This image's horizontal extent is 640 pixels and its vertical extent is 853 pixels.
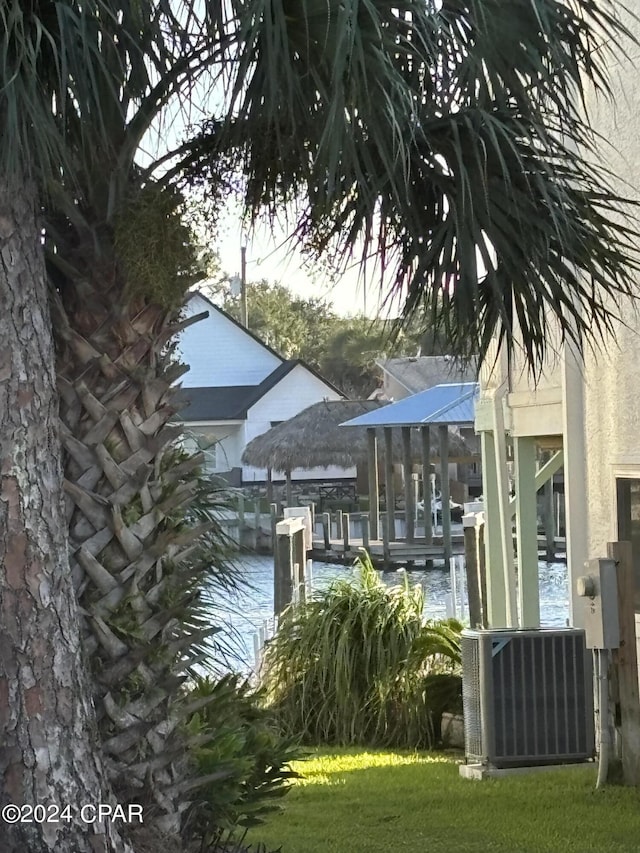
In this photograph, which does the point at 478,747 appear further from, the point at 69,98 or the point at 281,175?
the point at 69,98

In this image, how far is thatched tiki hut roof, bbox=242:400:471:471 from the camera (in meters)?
41.7

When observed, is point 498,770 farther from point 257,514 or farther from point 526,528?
point 257,514

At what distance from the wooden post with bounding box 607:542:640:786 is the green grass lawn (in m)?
0.17

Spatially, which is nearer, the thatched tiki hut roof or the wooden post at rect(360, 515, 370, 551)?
the wooden post at rect(360, 515, 370, 551)

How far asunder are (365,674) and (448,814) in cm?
321

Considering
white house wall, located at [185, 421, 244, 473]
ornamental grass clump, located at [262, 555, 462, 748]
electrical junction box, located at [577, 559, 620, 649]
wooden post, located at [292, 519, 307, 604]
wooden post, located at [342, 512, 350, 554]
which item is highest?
white house wall, located at [185, 421, 244, 473]

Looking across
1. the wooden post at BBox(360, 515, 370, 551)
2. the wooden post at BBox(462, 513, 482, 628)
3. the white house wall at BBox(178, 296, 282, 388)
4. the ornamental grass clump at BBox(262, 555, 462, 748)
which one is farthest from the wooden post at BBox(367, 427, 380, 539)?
the ornamental grass clump at BBox(262, 555, 462, 748)

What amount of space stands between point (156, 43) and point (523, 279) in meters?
1.75

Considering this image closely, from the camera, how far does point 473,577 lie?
42.6 feet

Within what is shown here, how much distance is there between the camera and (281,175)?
5.34 metres

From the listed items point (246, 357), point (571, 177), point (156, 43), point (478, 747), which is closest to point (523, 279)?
point (571, 177)

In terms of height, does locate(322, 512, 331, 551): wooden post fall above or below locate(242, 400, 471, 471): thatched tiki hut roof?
below

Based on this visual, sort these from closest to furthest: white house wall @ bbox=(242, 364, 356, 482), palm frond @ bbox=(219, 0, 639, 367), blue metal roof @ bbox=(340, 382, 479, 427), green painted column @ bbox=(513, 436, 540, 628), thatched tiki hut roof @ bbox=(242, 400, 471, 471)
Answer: palm frond @ bbox=(219, 0, 639, 367) → green painted column @ bbox=(513, 436, 540, 628) → blue metal roof @ bbox=(340, 382, 479, 427) → thatched tiki hut roof @ bbox=(242, 400, 471, 471) → white house wall @ bbox=(242, 364, 356, 482)

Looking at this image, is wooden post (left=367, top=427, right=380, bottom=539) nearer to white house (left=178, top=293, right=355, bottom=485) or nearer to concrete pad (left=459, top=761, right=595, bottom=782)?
white house (left=178, top=293, right=355, bottom=485)
